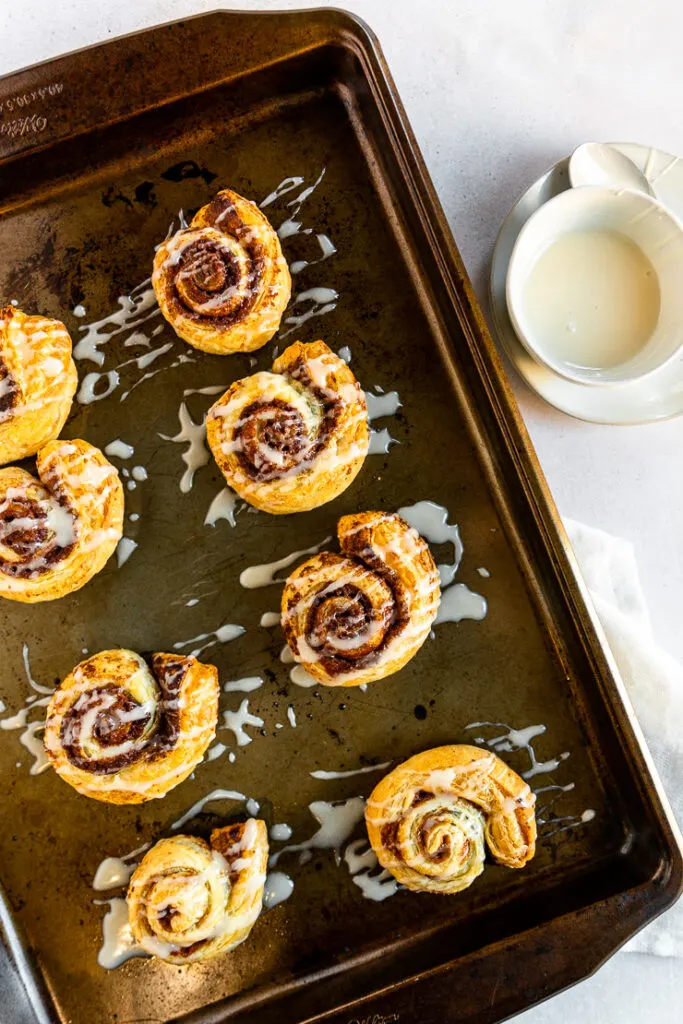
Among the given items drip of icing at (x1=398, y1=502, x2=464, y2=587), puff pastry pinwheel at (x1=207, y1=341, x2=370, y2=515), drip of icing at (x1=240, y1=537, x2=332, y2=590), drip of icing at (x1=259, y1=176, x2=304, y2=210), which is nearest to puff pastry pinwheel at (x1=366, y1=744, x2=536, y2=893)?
drip of icing at (x1=398, y1=502, x2=464, y2=587)

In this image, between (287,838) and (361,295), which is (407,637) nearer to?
(287,838)

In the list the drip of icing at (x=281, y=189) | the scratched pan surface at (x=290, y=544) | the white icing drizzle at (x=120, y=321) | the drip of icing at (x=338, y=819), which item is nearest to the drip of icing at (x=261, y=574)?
the scratched pan surface at (x=290, y=544)

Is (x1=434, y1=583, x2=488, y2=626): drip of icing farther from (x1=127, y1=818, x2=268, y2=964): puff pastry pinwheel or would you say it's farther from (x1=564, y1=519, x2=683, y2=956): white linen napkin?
(x1=127, y1=818, x2=268, y2=964): puff pastry pinwheel

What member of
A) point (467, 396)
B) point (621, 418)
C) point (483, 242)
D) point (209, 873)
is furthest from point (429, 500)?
point (209, 873)

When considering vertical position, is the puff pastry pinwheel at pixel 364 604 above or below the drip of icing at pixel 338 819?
above

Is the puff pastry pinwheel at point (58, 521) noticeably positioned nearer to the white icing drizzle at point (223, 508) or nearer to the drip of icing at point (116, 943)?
the white icing drizzle at point (223, 508)

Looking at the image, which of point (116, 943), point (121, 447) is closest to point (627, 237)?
point (121, 447)
